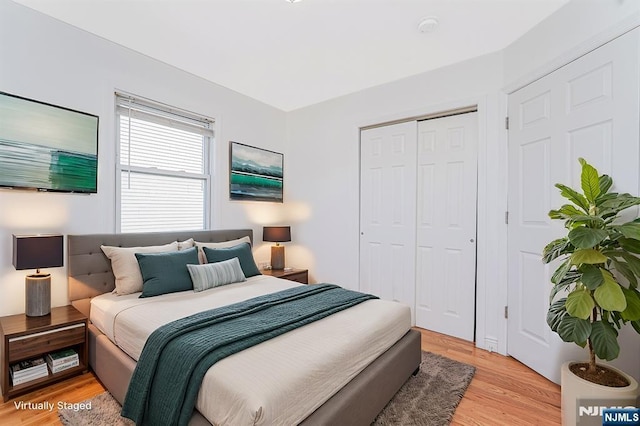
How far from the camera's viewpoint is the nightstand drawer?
1.88 m

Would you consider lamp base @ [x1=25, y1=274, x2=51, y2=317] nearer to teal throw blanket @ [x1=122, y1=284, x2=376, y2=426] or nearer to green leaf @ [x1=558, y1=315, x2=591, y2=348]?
teal throw blanket @ [x1=122, y1=284, x2=376, y2=426]

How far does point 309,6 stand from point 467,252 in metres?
2.57

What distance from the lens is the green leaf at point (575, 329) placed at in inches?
58.8

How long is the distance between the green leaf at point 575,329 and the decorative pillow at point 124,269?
290 cm

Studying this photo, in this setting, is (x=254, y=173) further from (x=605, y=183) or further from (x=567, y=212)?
(x=605, y=183)

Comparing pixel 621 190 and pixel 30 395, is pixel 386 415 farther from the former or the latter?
pixel 30 395

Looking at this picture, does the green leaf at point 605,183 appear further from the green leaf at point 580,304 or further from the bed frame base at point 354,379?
the bed frame base at point 354,379

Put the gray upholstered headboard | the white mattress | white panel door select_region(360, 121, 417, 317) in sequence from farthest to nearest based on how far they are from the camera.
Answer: white panel door select_region(360, 121, 417, 317) → the gray upholstered headboard → the white mattress

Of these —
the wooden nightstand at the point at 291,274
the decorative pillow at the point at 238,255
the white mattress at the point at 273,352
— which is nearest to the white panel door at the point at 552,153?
the white mattress at the point at 273,352

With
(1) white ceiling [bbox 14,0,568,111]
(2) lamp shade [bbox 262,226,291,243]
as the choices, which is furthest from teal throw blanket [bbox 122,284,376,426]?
(1) white ceiling [bbox 14,0,568,111]

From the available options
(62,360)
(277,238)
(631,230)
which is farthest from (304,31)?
(62,360)

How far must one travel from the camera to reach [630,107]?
173 cm

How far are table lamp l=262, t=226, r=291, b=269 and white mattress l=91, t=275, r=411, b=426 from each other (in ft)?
4.62

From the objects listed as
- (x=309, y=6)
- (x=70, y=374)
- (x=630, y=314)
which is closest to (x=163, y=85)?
(x=309, y=6)
